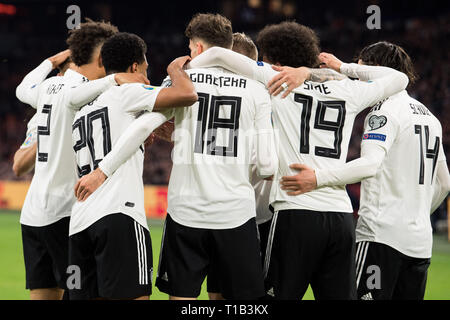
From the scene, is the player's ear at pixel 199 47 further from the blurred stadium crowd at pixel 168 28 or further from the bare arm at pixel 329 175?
the blurred stadium crowd at pixel 168 28

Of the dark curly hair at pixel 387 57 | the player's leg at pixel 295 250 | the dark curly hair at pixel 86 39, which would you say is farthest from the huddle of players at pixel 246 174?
the dark curly hair at pixel 86 39

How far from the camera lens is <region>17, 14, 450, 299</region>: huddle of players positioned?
3.62m

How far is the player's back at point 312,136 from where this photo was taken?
3758mm

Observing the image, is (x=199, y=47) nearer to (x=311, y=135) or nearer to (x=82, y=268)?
(x=311, y=135)

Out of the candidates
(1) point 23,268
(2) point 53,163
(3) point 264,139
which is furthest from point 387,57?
(1) point 23,268

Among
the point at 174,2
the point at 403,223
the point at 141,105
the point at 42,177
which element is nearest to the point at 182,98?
the point at 141,105

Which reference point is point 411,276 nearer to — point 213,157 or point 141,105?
point 213,157

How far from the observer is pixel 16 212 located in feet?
62.8

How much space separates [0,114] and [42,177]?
25.3 m

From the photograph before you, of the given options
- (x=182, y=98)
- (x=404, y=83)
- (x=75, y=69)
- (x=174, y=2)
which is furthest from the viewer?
(x=174, y=2)

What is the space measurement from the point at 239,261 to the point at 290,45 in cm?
143

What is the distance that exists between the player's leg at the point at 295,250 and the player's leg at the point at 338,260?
0.06 meters

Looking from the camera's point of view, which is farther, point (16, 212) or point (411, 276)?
point (16, 212)
